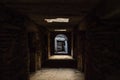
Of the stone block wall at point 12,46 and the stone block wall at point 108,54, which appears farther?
the stone block wall at point 12,46

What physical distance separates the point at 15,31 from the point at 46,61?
6.14 metres

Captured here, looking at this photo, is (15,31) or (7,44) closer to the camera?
(7,44)

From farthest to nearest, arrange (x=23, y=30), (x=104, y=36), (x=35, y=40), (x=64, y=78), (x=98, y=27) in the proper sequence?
(x=35, y=40)
(x=64, y=78)
(x=23, y=30)
(x=98, y=27)
(x=104, y=36)

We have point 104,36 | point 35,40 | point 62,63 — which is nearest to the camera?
point 104,36

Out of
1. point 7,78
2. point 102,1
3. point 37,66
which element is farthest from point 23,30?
point 37,66

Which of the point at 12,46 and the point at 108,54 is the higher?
the point at 12,46

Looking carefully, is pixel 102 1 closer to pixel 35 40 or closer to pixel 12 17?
pixel 12 17

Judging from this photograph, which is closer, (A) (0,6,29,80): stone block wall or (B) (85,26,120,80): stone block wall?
(B) (85,26,120,80): stone block wall

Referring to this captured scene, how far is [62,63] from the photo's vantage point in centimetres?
1040

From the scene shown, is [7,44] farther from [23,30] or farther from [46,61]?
[46,61]

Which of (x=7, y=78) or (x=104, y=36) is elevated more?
(x=104, y=36)

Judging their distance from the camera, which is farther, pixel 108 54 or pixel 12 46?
pixel 12 46

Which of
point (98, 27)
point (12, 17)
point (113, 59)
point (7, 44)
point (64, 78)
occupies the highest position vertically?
point (12, 17)

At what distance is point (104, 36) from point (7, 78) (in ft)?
7.00
